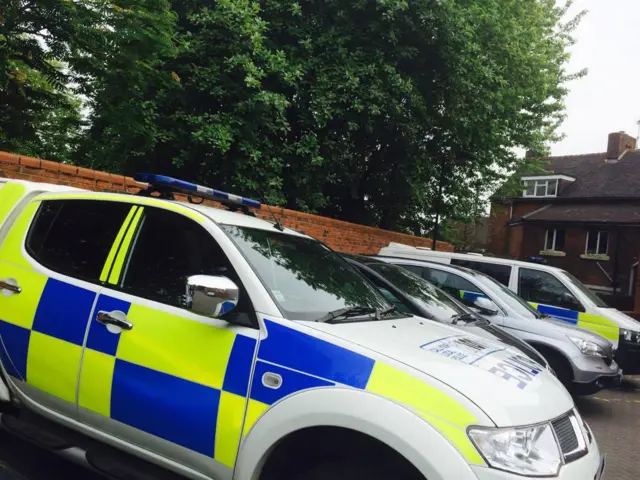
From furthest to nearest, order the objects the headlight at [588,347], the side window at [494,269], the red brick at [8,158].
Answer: the side window at [494,269] < the headlight at [588,347] < the red brick at [8,158]

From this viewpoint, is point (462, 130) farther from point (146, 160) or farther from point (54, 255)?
point (54, 255)

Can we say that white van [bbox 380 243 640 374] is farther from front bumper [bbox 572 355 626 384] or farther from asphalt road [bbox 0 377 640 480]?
front bumper [bbox 572 355 626 384]

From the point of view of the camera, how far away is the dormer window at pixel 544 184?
28844 millimetres

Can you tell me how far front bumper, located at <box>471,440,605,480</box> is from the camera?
1868 mm

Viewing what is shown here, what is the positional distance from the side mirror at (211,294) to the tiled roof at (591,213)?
24726 mm

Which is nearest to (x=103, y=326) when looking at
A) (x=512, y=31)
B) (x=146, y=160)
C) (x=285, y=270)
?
(x=285, y=270)

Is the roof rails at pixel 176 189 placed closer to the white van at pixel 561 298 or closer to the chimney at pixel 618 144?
the white van at pixel 561 298

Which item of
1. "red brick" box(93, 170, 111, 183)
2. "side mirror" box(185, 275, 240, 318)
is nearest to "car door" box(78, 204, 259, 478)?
"side mirror" box(185, 275, 240, 318)

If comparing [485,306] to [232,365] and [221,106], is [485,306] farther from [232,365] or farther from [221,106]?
[221,106]

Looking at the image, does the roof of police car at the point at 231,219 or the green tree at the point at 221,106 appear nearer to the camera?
the roof of police car at the point at 231,219

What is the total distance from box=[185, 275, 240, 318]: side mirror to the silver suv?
15.7 ft

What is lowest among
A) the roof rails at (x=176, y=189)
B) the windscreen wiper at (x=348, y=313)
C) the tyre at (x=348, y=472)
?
the tyre at (x=348, y=472)

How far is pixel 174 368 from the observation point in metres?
2.44

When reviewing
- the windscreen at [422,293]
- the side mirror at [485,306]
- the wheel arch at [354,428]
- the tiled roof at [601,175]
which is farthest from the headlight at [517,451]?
the tiled roof at [601,175]
